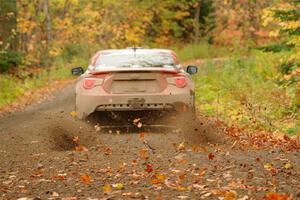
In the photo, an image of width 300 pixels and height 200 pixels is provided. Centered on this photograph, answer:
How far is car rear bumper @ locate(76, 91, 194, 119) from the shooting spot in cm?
1116

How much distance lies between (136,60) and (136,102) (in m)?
0.98

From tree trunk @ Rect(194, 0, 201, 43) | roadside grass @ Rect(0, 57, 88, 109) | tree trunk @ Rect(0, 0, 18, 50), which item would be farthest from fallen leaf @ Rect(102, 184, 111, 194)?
tree trunk @ Rect(194, 0, 201, 43)

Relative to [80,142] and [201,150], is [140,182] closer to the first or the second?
[201,150]

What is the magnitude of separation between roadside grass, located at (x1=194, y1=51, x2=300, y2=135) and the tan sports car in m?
1.50

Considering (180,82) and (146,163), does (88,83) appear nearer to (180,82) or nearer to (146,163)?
(180,82)

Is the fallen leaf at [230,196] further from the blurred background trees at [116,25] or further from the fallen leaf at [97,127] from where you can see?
the blurred background trees at [116,25]

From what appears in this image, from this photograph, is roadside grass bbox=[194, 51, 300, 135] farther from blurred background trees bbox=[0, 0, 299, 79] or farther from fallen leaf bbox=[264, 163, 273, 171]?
fallen leaf bbox=[264, 163, 273, 171]

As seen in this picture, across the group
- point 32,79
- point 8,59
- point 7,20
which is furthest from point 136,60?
point 32,79

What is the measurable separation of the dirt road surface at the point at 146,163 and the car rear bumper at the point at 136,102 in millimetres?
343

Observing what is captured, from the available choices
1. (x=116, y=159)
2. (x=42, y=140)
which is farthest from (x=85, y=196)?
(x=42, y=140)

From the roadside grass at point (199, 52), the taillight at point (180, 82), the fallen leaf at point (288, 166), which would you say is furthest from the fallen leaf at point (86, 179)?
the roadside grass at point (199, 52)

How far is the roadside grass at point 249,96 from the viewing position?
493 inches

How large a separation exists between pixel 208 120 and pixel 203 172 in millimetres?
5924

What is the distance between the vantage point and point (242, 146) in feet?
32.6
